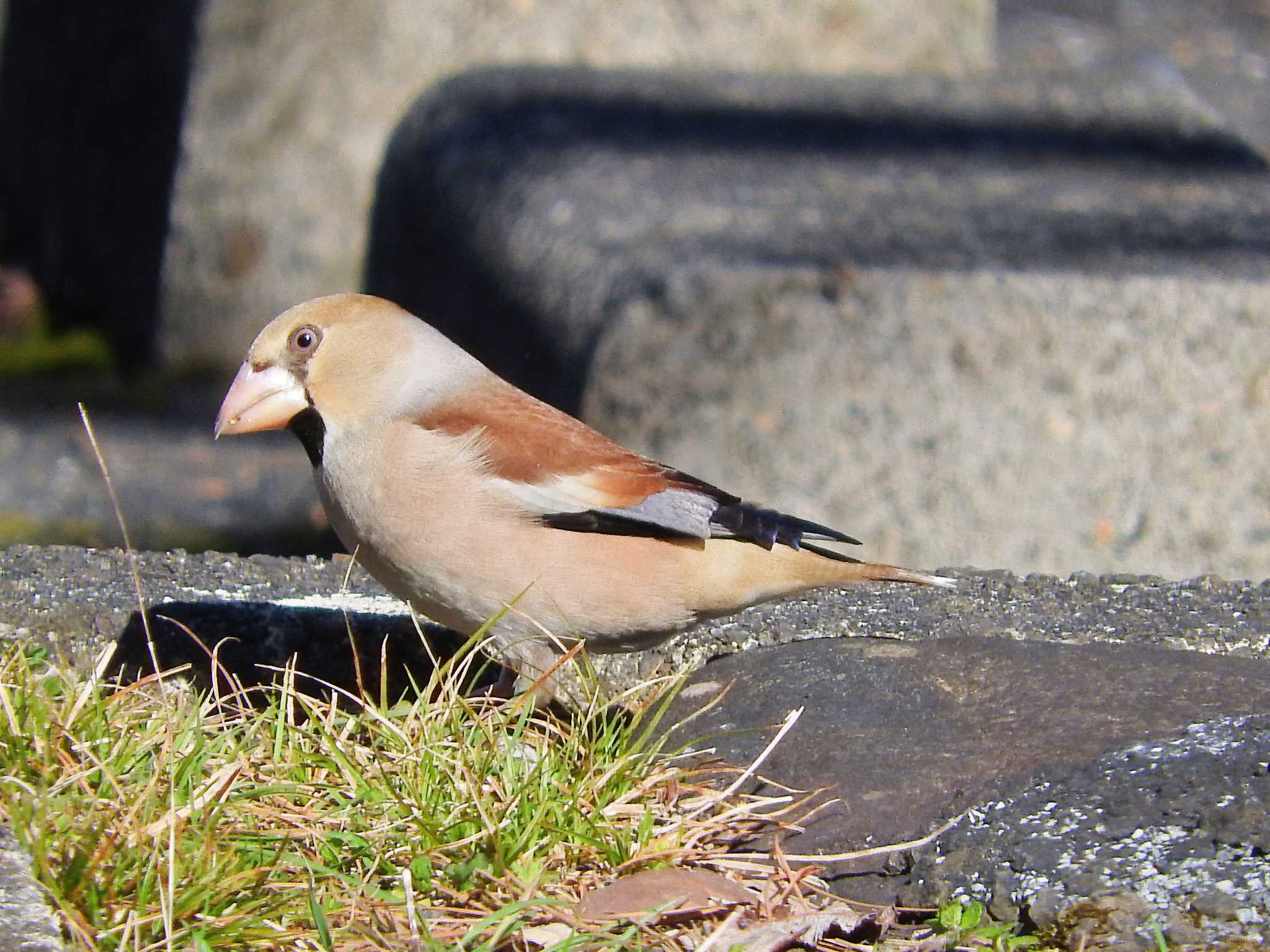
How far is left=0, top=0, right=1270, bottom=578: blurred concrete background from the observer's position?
18.1 feet

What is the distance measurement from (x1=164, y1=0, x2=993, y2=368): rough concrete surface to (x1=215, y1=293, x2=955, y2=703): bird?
519cm

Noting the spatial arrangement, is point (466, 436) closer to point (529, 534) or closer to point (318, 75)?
point (529, 534)

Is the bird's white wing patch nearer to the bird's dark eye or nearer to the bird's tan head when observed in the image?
the bird's tan head

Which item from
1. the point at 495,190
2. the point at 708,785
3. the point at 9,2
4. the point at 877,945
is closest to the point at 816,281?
the point at 495,190

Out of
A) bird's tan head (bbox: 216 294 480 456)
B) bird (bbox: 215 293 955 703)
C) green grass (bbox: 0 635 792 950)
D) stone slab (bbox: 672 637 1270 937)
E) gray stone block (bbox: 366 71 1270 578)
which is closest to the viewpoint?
green grass (bbox: 0 635 792 950)

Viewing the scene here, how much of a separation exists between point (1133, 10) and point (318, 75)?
6.44m

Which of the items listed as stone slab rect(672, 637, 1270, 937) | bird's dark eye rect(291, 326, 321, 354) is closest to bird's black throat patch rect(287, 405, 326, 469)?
bird's dark eye rect(291, 326, 321, 354)

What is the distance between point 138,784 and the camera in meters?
2.78

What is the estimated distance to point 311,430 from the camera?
3551mm

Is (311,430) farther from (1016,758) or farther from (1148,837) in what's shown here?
(1148,837)

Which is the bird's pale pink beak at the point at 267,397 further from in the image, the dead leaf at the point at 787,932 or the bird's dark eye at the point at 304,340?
the dead leaf at the point at 787,932

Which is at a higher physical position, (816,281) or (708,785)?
(816,281)

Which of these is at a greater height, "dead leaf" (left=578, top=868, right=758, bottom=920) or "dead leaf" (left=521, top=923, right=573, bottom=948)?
"dead leaf" (left=578, top=868, right=758, bottom=920)

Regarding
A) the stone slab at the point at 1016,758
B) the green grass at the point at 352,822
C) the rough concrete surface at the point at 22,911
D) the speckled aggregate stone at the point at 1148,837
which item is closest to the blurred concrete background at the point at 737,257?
the stone slab at the point at 1016,758
